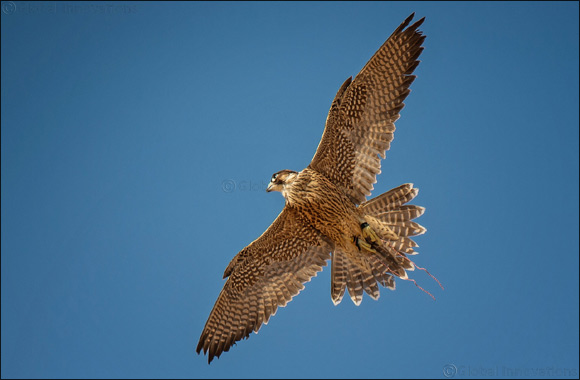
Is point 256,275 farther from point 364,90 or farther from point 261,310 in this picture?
point 364,90

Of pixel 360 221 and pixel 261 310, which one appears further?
pixel 261 310

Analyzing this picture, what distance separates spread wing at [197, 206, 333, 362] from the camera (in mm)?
7980

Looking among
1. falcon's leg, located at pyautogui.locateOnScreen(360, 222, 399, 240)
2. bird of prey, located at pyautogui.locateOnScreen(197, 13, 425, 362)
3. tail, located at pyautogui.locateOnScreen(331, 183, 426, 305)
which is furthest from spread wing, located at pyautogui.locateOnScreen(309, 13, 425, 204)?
falcon's leg, located at pyautogui.locateOnScreen(360, 222, 399, 240)

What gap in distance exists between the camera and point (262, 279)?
320 inches

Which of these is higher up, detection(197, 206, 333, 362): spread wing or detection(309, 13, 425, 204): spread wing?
detection(309, 13, 425, 204): spread wing

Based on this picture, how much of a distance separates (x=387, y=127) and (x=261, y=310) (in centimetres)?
314

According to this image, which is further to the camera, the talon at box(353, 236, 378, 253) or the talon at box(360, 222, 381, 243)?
the talon at box(353, 236, 378, 253)

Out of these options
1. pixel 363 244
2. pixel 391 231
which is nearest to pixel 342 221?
pixel 363 244

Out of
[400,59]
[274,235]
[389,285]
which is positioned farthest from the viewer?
[274,235]

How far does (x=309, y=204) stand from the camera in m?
7.38

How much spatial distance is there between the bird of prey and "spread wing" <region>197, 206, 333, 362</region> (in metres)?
0.01

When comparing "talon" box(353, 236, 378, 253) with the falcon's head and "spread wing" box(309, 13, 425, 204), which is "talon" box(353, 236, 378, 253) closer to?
"spread wing" box(309, 13, 425, 204)

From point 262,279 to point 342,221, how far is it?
1595 mm

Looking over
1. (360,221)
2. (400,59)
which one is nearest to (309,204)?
(360,221)
